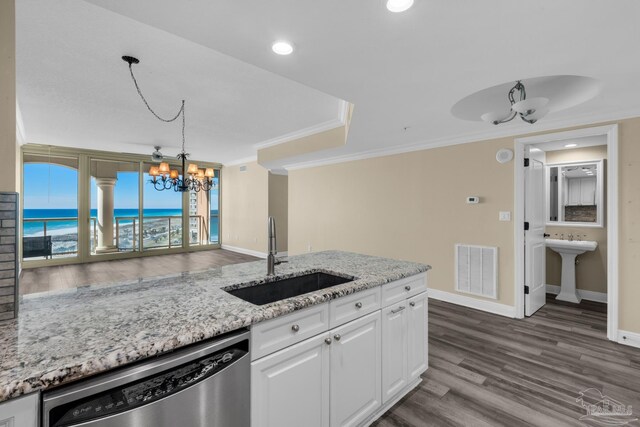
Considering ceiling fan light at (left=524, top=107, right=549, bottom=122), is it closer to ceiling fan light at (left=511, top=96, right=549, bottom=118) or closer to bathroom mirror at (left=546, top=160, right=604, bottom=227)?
ceiling fan light at (left=511, top=96, right=549, bottom=118)

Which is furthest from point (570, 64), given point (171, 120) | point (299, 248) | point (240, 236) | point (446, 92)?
point (240, 236)

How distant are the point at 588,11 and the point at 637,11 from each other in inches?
9.9

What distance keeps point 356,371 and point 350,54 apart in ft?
6.40

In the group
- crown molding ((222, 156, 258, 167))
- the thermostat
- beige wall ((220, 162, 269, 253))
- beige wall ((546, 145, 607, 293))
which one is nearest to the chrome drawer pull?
the thermostat

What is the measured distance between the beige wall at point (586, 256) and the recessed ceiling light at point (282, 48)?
4.72 m

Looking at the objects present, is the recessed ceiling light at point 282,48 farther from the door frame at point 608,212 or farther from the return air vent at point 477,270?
the return air vent at point 477,270

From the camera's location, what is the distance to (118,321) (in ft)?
3.72

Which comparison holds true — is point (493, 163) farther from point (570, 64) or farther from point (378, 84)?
point (378, 84)

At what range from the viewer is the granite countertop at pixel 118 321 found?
827mm

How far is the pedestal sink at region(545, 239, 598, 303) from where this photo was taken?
13.1 ft

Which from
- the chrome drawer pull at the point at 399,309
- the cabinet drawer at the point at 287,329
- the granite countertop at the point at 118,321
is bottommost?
the chrome drawer pull at the point at 399,309

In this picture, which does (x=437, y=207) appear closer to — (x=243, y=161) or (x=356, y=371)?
(x=356, y=371)

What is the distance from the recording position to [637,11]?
4.84ft

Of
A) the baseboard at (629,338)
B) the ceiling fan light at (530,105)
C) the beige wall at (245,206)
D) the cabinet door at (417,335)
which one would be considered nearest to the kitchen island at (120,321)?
the cabinet door at (417,335)
